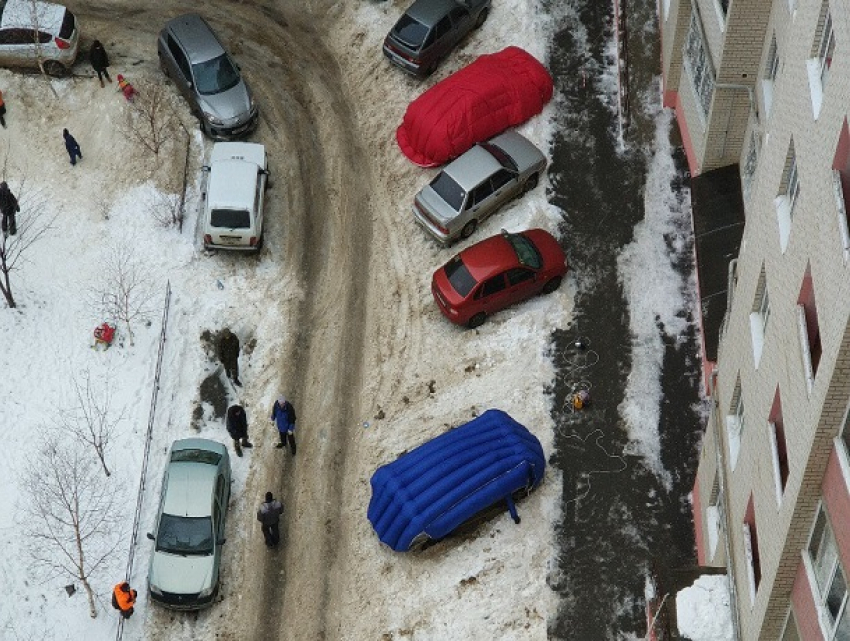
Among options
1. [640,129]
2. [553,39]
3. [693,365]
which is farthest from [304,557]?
[553,39]

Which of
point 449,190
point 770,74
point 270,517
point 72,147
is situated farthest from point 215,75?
point 770,74

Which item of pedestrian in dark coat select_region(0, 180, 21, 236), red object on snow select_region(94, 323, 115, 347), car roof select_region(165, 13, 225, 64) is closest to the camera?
red object on snow select_region(94, 323, 115, 347)

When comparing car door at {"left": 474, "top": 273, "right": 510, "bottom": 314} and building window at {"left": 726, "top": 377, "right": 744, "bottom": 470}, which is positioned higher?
building window at {"left": 726, "top": 377, "right": 744, "bottom": 470}

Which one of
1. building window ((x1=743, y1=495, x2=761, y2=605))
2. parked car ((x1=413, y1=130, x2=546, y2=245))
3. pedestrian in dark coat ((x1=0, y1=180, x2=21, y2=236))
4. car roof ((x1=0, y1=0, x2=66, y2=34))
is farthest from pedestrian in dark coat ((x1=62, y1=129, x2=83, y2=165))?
building window ((x1=743, y1=495, x2=761, y2=605))

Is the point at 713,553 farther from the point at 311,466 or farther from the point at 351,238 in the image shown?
the point at 351,238

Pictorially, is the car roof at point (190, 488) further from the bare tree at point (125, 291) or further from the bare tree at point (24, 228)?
the bare tree at point (24, 228)

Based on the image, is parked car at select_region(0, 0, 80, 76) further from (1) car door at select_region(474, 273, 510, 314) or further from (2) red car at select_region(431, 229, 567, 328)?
(1) car door at select_region(474, 273, 510, 314)
